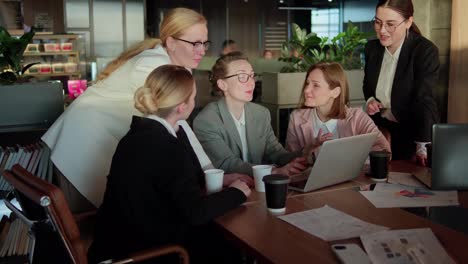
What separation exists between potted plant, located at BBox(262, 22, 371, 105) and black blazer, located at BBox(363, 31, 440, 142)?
3.64 ft

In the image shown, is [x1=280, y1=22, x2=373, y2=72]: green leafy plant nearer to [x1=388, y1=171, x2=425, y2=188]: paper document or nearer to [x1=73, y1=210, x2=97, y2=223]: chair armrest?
[x1=388, y1=171, x2=425, y2=188]: paper document

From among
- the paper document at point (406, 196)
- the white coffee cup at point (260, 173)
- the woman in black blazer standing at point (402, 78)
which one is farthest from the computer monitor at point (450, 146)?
the woman in black blazer standing at point (402, 78)

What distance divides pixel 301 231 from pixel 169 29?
3.88 ft

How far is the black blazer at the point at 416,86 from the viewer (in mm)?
2938

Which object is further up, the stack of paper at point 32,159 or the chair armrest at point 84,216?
the stack of paper at point 32,159

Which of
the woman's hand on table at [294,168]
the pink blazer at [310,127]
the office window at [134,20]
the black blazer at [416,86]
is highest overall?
the office window at [134,20]

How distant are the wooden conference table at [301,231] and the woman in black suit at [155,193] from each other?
9 cm

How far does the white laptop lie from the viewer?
1915 mm

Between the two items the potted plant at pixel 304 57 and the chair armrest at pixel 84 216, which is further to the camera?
the potted plant at pixel 304 57

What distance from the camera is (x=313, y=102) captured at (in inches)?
106

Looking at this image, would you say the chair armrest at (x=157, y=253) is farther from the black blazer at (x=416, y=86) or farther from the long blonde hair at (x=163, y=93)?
the black blazer at (x=416, y=86)

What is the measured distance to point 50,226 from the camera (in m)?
1.61

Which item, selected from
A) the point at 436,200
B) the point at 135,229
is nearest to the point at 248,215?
the point at 135,229

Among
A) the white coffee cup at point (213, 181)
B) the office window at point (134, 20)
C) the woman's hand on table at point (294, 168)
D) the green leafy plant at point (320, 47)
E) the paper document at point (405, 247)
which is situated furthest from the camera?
the office window at point (134, 20)
